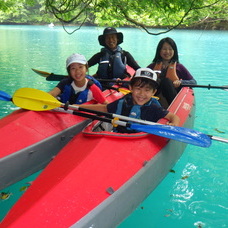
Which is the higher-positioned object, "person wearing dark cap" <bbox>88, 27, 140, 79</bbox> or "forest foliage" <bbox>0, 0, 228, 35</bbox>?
"forest foliage" <bbox>0, 0, 228, 35</bbox>

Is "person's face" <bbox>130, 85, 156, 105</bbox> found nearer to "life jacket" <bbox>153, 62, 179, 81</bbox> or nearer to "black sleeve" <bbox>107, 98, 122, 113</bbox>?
"black sleeve" <bbox>107, 98, 122, 113</bbox>

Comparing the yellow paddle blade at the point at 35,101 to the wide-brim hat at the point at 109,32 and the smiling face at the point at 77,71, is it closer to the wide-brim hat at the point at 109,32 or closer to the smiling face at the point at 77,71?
the smiling face at the point at 77,71

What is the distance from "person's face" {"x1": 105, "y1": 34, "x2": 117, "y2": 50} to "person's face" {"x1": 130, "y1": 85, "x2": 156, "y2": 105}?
2.41 m

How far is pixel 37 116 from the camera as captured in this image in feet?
10.5

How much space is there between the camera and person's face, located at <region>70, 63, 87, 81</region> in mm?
3448

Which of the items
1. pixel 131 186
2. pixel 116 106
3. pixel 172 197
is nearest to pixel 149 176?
pixel 131 186

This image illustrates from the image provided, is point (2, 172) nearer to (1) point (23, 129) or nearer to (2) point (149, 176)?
(1) point (23, 129)

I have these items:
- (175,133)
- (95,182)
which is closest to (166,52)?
(175,133)

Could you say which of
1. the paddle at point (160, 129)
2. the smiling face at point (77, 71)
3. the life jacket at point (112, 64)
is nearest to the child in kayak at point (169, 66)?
the life jacket at point (112, 64)

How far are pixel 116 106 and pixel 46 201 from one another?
144 cm

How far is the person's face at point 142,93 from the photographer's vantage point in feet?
9.17

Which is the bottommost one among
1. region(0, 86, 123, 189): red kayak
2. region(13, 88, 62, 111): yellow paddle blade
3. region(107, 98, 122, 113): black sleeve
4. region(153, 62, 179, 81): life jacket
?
region(0, 86, 123, 189): red kayak

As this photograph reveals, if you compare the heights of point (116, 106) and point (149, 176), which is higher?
point (116, 106)

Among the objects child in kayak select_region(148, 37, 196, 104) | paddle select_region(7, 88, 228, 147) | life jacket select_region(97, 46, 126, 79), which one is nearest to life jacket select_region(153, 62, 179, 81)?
child in kayak select_region(148, 37, 196, 104)
